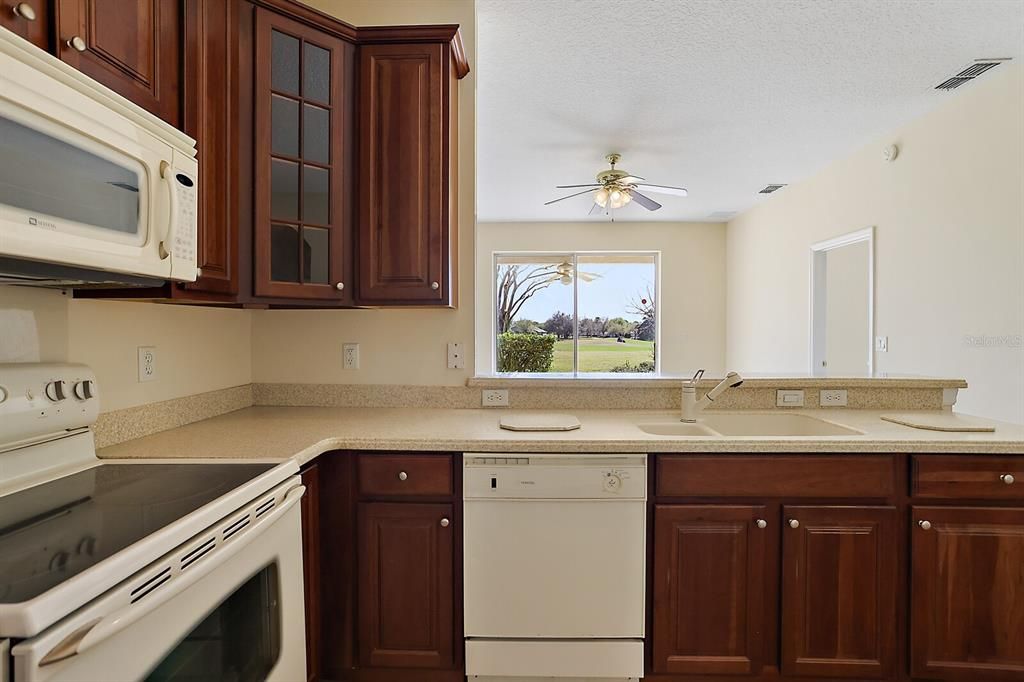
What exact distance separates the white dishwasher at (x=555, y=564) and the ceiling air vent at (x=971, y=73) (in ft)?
9.61

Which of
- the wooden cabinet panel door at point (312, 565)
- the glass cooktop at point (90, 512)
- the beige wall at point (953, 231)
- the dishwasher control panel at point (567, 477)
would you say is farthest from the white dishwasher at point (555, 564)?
the beige wall at point (953, 231)

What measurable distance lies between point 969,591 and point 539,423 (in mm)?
1432

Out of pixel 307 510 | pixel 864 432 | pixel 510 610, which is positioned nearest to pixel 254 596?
pixel 307 510

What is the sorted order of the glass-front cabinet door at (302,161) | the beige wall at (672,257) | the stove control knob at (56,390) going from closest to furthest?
the stove control knob at (56,390) → the glass-front cabinet door at (302,161) → the beige wall at (672,257)

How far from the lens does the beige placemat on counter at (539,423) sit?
5.77 ft

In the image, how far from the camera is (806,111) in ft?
10.8

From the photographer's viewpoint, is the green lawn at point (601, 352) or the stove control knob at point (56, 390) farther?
the green lawn at point (601, 352)

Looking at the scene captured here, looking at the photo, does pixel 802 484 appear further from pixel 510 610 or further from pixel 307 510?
pixel 307 510

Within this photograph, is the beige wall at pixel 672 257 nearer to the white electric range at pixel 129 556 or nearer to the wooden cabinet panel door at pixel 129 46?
the wooden cabinet panel door at pixel 129 46

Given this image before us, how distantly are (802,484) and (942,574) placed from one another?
502mm

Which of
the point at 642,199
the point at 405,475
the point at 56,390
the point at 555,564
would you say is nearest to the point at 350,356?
the point at 405,475

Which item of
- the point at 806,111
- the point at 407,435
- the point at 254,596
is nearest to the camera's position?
the point at 254,596

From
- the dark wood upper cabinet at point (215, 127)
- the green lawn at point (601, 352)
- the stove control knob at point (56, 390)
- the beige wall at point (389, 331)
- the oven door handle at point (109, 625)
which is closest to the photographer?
the oven door handle at point (109, 625)

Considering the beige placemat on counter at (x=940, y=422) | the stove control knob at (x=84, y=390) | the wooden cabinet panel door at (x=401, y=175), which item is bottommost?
the beige placemat on counter at (x=940, y=422)
